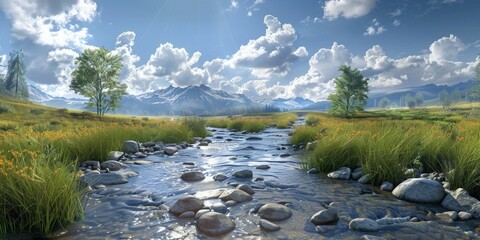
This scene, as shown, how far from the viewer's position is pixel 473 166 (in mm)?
6598

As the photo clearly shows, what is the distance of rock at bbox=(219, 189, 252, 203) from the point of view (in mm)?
6551

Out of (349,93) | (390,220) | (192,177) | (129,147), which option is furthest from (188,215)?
(349,93)

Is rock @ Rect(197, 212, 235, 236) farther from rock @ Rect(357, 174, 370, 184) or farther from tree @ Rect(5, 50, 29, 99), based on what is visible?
tree @ Rect(5, 50, 29, 99)

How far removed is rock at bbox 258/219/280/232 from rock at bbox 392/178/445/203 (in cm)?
335

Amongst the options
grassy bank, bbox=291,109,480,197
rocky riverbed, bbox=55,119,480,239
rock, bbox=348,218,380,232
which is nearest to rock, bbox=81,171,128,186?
rocky riverbed, bbox=55,119,480,239

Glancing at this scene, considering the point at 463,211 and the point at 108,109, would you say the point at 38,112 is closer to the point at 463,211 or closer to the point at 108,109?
the point at 108,109

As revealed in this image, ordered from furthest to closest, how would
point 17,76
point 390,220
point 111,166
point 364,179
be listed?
point 17,76
point 111,166
point 364,179
point 390,220

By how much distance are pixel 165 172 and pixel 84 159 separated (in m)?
3.05

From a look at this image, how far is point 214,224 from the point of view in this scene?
502 cm

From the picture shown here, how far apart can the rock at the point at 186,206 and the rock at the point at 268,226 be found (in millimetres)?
1409

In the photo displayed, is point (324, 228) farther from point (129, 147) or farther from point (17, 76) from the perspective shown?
point (17, 76)

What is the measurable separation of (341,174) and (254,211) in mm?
3737

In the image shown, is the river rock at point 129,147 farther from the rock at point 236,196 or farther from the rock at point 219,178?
the rock at point 236,196

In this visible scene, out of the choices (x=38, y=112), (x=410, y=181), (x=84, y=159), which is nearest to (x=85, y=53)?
(x=38, y=112)
